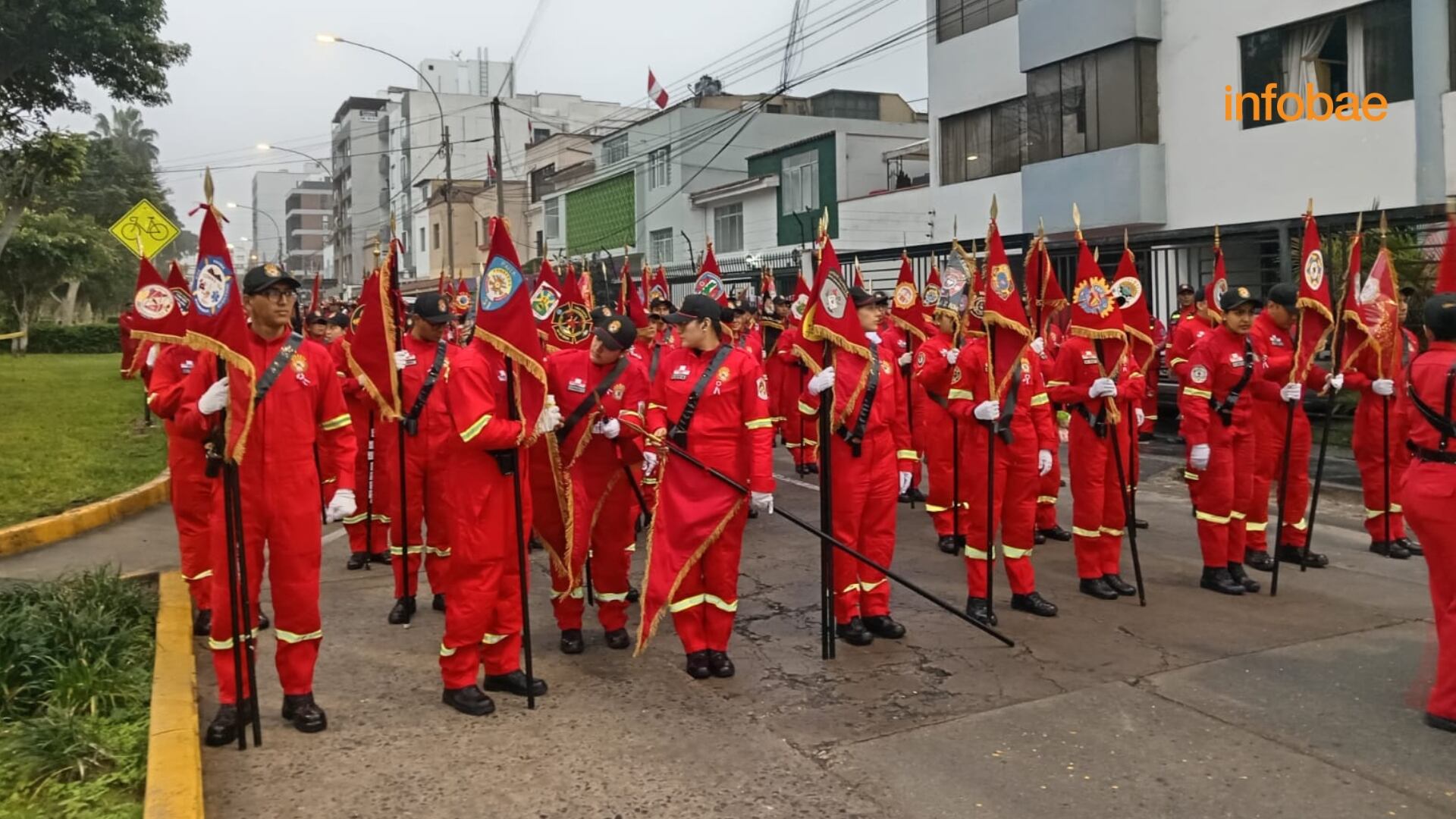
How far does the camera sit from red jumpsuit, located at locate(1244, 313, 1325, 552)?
797 cm

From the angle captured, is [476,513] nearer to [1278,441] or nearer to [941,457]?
[941,457]

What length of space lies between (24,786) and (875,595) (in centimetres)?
437

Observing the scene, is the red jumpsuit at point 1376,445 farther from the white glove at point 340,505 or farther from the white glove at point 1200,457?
the white glove at point 340,505

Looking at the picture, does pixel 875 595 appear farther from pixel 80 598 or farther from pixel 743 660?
pixel 80 598

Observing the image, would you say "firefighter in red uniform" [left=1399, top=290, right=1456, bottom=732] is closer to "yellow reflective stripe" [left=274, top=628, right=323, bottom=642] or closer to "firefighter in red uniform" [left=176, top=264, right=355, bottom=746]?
"firefighter in red uniform" [left=176, top=264, right=355, bottom=746]

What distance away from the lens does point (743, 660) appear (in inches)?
245

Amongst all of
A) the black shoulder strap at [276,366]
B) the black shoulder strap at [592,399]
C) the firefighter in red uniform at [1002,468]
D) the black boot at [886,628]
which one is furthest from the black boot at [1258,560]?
the black shoulder strap at [276,366]

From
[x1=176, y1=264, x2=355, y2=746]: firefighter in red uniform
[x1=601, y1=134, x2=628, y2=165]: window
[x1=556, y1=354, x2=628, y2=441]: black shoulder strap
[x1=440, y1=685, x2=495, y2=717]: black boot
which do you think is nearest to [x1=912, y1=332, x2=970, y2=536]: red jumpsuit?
[x1=556, y1=354, x2=628, y2=441]: black shoulder strap

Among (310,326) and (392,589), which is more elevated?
(310,326)

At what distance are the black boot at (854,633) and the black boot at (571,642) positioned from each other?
1.52 metres

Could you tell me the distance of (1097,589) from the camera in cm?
753

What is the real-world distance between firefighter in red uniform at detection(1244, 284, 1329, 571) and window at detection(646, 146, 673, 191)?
32347 mm

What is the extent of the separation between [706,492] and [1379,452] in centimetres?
612

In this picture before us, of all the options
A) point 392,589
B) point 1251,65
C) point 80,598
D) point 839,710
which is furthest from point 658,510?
point 1251,65
